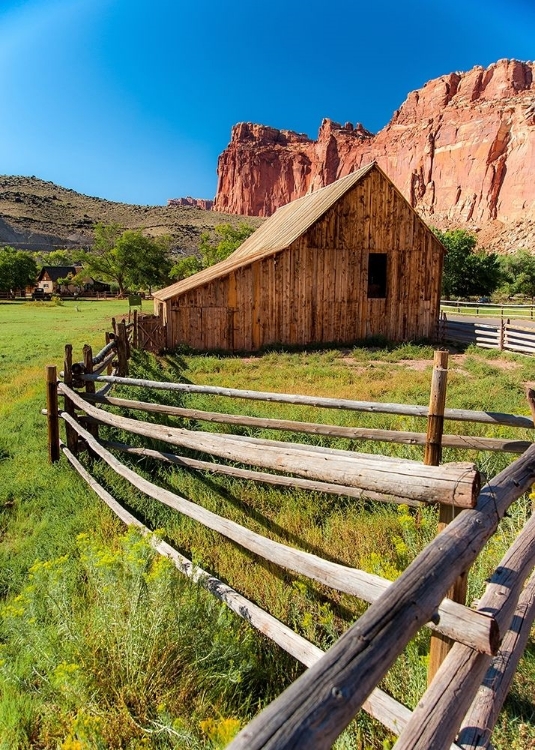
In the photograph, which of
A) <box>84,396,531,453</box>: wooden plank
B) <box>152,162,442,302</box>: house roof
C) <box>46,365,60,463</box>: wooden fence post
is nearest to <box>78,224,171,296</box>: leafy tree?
<box>152,162,442,302</box>: house roof

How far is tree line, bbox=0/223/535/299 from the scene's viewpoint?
5019cm

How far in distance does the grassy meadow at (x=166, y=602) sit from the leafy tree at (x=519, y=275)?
5334 cm

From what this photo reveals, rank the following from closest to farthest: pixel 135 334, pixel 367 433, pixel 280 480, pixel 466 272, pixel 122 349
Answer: pixel 367 433 → pixel 280 480 → pixel 122 349 → pixel 135 334 → pixel 466 272

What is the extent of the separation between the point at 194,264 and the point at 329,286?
38.9 m

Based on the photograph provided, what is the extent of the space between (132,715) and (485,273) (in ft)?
185

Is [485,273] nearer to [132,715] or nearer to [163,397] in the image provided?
[163,397]

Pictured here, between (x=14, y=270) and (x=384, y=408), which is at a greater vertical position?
(x=14, y=270)

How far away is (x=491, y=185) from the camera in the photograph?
96.0 meters

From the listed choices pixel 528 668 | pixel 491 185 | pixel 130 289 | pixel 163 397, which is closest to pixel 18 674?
pixel 528 668

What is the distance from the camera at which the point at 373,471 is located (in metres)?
2.77

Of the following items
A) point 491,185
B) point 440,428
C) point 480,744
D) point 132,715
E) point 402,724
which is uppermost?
point 491,185

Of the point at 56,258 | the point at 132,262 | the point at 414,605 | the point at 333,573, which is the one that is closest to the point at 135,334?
the point at 333,573

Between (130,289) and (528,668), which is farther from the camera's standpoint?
(130,289)

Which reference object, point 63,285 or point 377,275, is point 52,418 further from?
point 63,285
